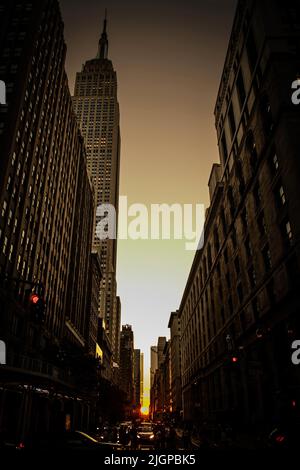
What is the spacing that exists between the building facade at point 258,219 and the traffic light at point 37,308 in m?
Result: 16.7

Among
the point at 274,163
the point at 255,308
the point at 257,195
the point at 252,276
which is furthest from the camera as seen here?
the point at 252,276

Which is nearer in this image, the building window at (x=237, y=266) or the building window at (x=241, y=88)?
the building window at (x=241, y=88)

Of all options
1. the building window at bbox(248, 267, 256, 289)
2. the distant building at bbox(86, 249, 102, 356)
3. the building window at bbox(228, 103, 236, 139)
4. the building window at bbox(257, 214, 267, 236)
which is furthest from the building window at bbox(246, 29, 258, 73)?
the distant building at bbox(86, 249, 102, 356)

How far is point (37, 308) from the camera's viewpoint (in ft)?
40.9

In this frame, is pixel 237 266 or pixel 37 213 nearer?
pixel 237 266

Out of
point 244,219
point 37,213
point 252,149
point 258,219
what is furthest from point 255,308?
point 37,213

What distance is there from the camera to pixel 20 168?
4666 centimetres

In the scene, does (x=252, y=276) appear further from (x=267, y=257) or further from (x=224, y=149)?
(x=224, y=149)

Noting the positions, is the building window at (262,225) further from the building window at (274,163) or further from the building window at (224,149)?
the building window at (224,149)

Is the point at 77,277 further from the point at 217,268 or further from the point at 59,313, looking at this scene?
the point at 217,268

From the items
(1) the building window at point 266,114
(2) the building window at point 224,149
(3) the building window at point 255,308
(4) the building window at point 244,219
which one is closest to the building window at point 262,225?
(4) the building window at point 244,219

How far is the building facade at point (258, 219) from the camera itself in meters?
30.7

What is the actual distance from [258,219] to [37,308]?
3074 cm

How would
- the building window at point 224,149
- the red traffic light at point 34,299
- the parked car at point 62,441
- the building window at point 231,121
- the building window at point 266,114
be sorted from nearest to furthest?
the red traffic light at point 34,299 < the parked car at point 62,441 < the building window at point 266,114 < the building window at point 231,121 < the building window at point 224,149
